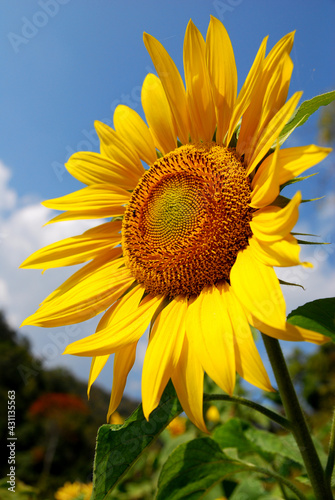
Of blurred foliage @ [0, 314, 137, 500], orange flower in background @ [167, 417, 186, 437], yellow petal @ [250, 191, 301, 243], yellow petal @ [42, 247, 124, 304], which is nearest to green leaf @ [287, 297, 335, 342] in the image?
yellow petal @ [250, 191, 301, 243]

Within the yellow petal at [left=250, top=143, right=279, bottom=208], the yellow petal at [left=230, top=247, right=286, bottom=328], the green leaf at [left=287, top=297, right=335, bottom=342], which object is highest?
the yellow petal at [left=250, top=143, right=279, bottom=208]

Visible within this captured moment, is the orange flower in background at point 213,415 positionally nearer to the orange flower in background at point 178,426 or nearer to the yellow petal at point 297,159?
the orange flower in background at point 178,426

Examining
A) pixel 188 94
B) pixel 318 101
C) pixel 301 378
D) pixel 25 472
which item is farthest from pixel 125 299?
pixel 301 378

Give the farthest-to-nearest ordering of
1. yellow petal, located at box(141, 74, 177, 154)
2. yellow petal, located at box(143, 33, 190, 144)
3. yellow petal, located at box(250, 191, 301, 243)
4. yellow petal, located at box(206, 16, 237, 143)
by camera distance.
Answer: yellow petal, located at box(141, 74, 177, 154)
yellow petal, located at box(143, 33, 190, 144)
yellow petal, located at box(206, 16, 237, 143)
yellow petal, located at box(250, 191, 301, 243)

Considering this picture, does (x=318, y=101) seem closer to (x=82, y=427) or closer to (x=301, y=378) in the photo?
(x=82, y=427)

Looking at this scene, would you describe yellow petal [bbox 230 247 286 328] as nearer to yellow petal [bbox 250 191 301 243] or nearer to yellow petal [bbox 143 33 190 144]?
yellow petal [bbox 250 191 301 243]

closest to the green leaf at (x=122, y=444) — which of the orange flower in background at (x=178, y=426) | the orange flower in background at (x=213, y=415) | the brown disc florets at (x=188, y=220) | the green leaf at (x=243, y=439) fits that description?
the brown disc florets at (x=188, y=220)
